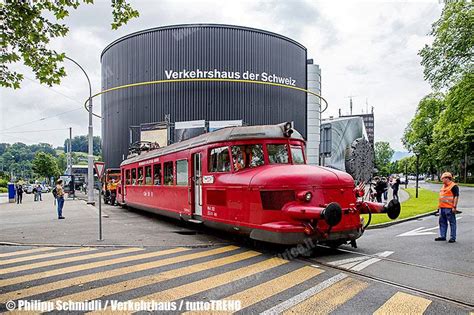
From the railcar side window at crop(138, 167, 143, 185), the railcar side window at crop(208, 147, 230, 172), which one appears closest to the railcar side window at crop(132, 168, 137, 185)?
the railcar side window at crop(138, 167, 143, 185)

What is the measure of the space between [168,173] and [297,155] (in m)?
5.36

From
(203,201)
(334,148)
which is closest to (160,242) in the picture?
(203,201)

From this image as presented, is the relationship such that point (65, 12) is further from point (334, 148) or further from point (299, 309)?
point (334, 148)

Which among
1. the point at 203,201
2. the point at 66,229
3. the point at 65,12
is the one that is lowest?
the point at 66,229

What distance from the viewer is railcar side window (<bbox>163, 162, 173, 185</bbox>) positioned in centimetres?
1313

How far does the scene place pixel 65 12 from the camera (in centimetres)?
790

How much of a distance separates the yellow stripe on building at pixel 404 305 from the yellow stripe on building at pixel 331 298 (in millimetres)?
506

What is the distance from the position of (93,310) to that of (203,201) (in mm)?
5602

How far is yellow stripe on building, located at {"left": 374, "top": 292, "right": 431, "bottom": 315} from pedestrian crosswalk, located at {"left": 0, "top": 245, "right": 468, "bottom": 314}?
0.5 inches

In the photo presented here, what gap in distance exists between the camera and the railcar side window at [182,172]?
1176 cm

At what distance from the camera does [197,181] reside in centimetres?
1102

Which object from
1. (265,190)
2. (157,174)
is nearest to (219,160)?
(265,190)

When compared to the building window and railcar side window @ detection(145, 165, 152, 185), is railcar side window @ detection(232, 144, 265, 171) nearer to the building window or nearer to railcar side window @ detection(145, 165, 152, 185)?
the building window

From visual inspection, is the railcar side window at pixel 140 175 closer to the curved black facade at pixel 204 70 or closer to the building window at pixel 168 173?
the building window at pixel 168 173
